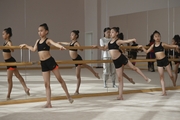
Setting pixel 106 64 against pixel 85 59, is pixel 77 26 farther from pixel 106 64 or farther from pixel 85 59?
pixel 106 64

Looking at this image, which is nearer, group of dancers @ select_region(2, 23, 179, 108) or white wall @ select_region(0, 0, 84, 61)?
group of dancers @ select_region(2, 23, 179, 108)

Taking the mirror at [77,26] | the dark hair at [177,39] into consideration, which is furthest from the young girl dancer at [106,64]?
the dark hair at [177,39]

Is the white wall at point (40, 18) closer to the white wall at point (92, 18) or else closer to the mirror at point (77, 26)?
the mirror at point (77, 26)

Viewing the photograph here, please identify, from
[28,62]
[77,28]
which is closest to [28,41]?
[28,62]

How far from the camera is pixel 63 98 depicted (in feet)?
18.0

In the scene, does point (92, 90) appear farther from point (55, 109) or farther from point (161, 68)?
point (55, 109)

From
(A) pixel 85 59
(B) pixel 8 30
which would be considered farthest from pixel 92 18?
(B) pixel 8 30

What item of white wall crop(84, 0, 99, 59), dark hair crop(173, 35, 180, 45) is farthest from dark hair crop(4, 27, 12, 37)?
dark hair crop(173, 35, 180, 45)

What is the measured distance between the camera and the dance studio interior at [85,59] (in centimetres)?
447

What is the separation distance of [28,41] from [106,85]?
1.99 metres

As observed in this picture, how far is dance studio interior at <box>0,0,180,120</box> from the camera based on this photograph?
4.47m

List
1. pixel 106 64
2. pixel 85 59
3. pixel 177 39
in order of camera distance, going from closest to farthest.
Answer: pixel 85 59, pixel 106 64, pixel 177 39

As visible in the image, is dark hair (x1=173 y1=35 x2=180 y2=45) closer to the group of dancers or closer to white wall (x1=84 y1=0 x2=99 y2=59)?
the group of dancers

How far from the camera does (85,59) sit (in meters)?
6.09
